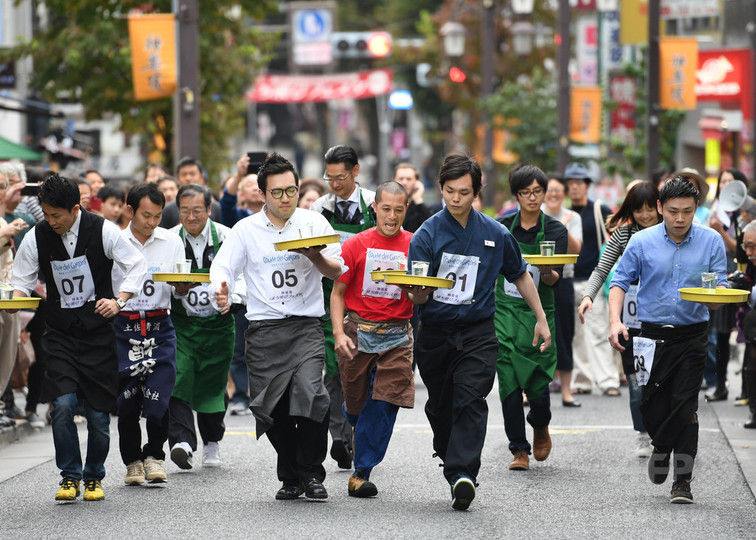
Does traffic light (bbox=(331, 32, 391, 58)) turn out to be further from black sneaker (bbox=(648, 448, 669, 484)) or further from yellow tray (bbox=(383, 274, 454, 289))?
yellow tray (bbox=(383, 274, 454, 289))

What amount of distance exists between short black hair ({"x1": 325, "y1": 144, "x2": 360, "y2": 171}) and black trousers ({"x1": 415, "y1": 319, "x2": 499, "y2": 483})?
1.80 metres

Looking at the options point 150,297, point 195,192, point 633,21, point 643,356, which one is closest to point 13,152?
point 195,192

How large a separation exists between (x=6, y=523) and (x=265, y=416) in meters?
1.54

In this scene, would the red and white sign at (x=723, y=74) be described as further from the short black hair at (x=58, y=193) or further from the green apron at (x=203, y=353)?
the short black hair at (x=58, y=193)

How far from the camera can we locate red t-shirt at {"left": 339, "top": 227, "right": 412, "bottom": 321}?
8.56 meters

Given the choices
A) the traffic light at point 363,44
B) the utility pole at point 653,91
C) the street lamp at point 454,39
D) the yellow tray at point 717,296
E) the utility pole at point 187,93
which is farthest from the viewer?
the traffic light at point 363,44

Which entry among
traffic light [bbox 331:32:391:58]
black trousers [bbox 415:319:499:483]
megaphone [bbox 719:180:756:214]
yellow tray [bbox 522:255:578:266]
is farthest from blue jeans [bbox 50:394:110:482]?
traffic light [bbox 331:32:391:58]

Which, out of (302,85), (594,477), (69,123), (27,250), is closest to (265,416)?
(27,250)

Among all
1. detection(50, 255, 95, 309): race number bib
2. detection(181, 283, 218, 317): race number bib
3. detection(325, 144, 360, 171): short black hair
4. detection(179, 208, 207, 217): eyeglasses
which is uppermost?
detection(325, 144, 360, 171): short black hair

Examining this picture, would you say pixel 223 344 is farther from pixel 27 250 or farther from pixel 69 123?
pixel 69 123

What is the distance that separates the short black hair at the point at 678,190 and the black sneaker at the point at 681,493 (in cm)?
163

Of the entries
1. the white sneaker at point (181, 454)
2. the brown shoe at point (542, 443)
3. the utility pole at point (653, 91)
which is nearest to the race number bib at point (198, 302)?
the white sneaker at point (181, 454)

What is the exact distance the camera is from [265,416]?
8188 millimetres

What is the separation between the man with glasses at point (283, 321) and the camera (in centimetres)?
825
